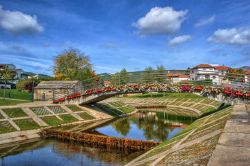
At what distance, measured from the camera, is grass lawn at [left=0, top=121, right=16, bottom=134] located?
30.2 meters

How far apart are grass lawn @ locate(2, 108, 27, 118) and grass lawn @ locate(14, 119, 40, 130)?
1.44 meters

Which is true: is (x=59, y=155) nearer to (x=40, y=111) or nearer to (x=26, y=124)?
(x=26, y=124)

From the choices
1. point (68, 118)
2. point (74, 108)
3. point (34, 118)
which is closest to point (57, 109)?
point (68, 118)

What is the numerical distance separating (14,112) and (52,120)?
5626mm

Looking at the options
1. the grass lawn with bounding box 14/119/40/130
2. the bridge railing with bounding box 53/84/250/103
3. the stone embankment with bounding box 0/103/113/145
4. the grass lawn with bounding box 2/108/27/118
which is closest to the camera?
the stone embankment with bounding box 0/103/113/145

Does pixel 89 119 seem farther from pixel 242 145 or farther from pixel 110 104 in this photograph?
pixel 242 145

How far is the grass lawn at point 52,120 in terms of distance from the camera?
1507 inches

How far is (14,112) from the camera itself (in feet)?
119

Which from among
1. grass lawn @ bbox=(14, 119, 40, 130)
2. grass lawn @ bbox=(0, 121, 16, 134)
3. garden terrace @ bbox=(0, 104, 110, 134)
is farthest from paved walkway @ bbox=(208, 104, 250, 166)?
grass lawn @ bbox=(14, 119, 40, 130)

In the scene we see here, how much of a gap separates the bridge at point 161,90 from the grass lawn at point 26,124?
14.4 meters

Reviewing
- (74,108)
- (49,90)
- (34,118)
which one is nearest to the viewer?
(34,118)

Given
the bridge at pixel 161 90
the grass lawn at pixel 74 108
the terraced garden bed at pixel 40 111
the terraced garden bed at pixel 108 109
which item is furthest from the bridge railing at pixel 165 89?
the terraced garden bed at pixel 40 111

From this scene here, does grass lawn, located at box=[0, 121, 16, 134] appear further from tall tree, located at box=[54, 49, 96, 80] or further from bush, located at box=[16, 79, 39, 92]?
tall tree, located at box=[54, 49, 96, 80]

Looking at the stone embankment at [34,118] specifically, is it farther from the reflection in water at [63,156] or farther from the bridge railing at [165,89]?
the bridge railing at [165,89]
